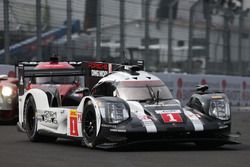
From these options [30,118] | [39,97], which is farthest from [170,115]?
[30,118]

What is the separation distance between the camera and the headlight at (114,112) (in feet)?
34.9

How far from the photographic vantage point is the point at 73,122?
11477 millimetres

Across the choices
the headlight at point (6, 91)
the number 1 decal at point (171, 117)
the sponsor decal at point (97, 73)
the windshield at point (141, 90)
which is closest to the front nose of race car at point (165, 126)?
the number 1 decal at point (171, 117)

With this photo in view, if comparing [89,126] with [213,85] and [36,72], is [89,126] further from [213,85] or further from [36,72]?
[213,85]

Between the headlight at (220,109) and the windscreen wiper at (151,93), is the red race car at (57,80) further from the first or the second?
the headlight at (220,109)

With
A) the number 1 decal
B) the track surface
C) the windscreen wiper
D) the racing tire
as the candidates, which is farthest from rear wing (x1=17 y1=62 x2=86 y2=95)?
the number 1 decal

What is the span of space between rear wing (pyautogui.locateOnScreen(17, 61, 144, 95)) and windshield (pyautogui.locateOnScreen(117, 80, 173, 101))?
35.4 inches

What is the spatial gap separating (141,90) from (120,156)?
2.04 meters

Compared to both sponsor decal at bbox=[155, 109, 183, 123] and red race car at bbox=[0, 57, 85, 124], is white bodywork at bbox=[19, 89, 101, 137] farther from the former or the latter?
sponsor decal at bbox=[155, 109, 183, 123]

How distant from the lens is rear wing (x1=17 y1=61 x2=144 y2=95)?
1379 centimetres

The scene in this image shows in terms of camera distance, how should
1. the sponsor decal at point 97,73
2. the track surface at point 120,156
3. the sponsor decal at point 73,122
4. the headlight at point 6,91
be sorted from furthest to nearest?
the headlight at point 6,91 < the sponsor decal at point 97,73 < the sponsor decal at point 73,122 < the track surface at point 120,156

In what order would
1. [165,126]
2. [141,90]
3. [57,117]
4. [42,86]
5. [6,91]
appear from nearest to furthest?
[165,126] → [141,90] → [57,117] → [42,86] → [6,91]

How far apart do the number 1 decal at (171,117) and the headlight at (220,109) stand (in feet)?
1.98

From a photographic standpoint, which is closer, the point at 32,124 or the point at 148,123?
the point at 148,123
